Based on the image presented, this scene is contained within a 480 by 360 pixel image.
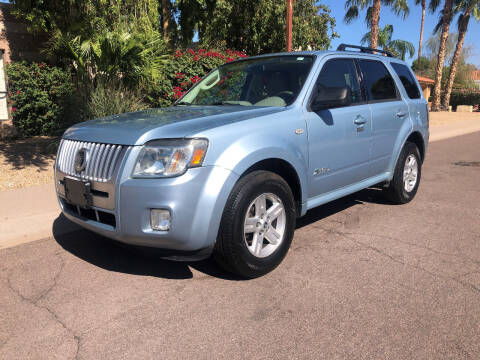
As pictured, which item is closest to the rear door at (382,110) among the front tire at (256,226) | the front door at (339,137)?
the front door at (339,137)

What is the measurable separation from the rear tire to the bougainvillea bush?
625cm

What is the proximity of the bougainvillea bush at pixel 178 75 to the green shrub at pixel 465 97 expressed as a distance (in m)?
33.6

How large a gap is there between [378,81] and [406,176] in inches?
54.8

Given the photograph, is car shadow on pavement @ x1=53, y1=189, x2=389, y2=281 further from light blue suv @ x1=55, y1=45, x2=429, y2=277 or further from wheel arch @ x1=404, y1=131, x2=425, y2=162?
wheel arch @ x1=404, y1=131, x2=425, y2=162

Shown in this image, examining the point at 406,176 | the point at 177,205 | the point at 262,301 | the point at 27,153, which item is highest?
the point at 177,205

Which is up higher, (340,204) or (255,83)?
(255,83)

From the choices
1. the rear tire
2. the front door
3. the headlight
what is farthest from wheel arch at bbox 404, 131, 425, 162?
the headlight

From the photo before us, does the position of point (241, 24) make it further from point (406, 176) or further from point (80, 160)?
point (80, 160)

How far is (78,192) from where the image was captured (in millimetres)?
3395

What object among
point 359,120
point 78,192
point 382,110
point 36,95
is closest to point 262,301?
point 78,192

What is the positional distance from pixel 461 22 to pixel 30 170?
29962 mm

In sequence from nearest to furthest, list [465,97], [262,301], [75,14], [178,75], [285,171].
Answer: [262,301]
[285,171]
[75,14]
[178,75]
[465,97]

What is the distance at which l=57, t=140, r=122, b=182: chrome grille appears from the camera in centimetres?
318

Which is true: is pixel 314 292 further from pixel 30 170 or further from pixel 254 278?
pixel 30 170
